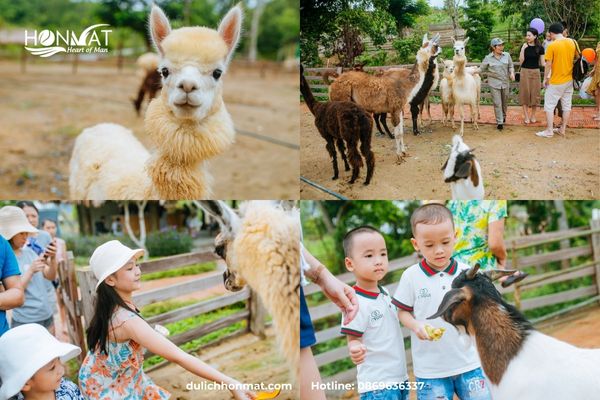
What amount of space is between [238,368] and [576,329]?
3.49m

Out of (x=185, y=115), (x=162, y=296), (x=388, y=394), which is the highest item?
(x=185, y=115)

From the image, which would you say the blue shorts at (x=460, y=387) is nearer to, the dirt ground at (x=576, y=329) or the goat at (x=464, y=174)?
the goat at (x=464, y=174)

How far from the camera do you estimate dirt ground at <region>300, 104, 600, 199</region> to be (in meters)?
4.51

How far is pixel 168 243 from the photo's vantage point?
5.63 metres

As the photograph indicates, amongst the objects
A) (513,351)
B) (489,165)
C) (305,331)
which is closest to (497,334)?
(513,351)

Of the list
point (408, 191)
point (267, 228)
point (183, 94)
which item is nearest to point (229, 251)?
point (267, 228)

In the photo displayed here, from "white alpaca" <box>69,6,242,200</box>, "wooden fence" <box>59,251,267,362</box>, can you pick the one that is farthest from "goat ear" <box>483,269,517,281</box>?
"wooden fence" <box>59,251,267,362</box>

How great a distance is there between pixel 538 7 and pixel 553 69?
471mm

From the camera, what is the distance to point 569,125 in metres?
4.66

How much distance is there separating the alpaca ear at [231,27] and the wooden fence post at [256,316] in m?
2.52

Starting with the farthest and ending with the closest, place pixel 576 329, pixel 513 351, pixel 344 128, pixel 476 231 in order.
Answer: pixel 576 329 → pixel 344 128 → pixel 476 231 → pixel 513 351

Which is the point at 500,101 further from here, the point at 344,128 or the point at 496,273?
the point at 496,273

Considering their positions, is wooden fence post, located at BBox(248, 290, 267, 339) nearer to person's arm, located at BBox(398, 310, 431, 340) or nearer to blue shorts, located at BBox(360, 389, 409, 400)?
blue shorts, located at BBox(360, 389, 409, 400)

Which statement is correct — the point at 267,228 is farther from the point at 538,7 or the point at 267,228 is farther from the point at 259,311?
the point at 538,7
